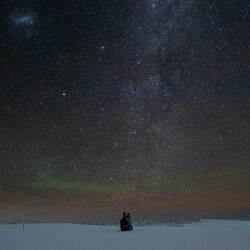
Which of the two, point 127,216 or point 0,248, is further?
point 127,216

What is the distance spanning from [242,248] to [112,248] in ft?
15.4

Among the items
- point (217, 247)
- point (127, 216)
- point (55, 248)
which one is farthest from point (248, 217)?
point (55, 248)

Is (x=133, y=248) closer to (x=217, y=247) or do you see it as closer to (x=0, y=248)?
(x=217, y=247)

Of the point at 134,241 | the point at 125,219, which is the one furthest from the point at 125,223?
the point at 134,241

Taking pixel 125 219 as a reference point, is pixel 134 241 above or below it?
below

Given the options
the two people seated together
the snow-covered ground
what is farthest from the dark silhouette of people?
the snow-covered ground

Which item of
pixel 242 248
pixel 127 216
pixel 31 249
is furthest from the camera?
pixel 127 216

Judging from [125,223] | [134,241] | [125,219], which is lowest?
[134,241]

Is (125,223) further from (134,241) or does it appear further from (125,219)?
(134,241)

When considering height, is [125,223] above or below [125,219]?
below


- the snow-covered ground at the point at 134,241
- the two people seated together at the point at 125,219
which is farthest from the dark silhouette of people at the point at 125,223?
the snow-covered ground at the point at 134,241

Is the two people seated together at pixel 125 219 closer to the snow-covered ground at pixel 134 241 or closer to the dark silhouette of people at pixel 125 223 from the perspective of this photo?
the dark silhouette of people at pixel 125 223

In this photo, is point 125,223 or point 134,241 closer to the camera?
point 134,241

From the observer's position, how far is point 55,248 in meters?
11.3
